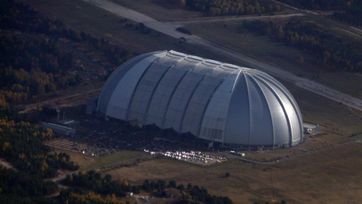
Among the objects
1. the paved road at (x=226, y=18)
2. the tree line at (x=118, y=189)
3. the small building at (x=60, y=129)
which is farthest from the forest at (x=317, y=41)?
Answer: the tree line at (x=118, y=189)

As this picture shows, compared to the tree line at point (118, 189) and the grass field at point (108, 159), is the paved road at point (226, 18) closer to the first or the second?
the grass field at point (108, 159)

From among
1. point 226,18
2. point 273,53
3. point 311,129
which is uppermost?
point 226,18

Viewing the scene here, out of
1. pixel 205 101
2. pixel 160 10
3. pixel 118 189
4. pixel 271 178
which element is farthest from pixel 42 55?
pixel 118 189

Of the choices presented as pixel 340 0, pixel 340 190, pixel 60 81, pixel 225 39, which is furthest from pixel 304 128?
pixel 340 0

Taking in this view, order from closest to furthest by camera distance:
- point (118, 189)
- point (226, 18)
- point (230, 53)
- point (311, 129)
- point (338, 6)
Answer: point (118, 189) < point (311, 129) < point (230, 53) < point (226, 18) < point (338, 6)

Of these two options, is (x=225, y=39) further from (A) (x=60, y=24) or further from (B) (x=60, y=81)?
(B) (x=60, y=81)

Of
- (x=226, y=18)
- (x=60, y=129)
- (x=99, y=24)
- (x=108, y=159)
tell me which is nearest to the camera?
(x=108, y=159)

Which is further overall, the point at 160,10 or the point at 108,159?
the point at 160,10

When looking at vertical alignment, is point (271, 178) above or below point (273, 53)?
below

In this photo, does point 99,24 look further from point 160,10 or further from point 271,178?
point 271,178
